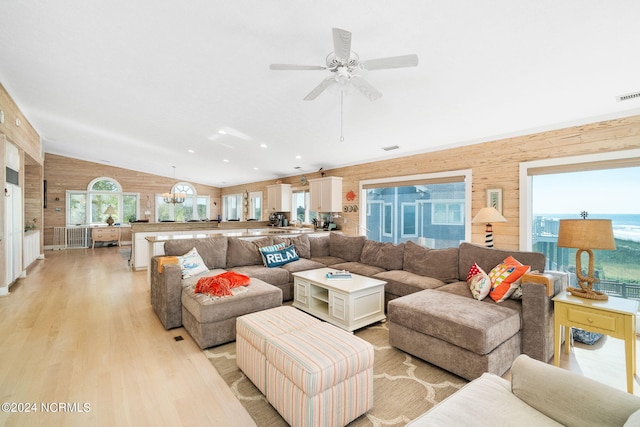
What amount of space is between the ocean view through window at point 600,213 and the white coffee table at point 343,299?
2.42 meters

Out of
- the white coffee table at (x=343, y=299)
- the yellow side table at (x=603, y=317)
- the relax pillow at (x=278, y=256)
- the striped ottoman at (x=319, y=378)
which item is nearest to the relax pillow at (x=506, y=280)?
the yellow side table at (x=603, y=317)

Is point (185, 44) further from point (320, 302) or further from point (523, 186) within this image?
point (523, 186)

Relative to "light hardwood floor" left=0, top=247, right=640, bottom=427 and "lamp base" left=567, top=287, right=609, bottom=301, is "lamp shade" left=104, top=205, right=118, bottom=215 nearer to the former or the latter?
"light hardwood floor" left=0, top=247, right=640, bottom=427

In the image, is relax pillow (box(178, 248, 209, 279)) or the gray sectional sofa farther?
relax pillow (box(178, 248, 209, 279))

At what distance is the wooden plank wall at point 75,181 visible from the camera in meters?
9.35

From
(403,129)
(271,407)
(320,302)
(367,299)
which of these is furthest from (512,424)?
(403,129)

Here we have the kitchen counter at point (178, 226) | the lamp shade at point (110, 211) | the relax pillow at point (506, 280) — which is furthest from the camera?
the lamp shade at point (110, 211)

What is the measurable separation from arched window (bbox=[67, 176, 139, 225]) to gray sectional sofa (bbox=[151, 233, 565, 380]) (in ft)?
25.3

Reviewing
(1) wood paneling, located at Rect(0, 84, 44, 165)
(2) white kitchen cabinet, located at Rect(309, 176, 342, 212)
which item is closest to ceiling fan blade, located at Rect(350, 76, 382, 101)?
(2) white kitchen cabinet, located at Rect(309, 176, 342, 212)

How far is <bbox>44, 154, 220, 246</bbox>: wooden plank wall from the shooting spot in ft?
30.7

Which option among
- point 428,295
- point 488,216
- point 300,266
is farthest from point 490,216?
point 300,266

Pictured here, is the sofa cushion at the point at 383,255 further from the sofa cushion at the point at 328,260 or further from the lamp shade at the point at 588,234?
the lamp shade at the point at 588,234

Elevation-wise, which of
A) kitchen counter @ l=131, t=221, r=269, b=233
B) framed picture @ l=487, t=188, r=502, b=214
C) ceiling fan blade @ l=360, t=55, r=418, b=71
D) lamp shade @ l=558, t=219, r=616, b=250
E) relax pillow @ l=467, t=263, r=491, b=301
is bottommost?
relax pillow @ l=467, t=263, r=491, b=301

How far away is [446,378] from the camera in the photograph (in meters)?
2.23
